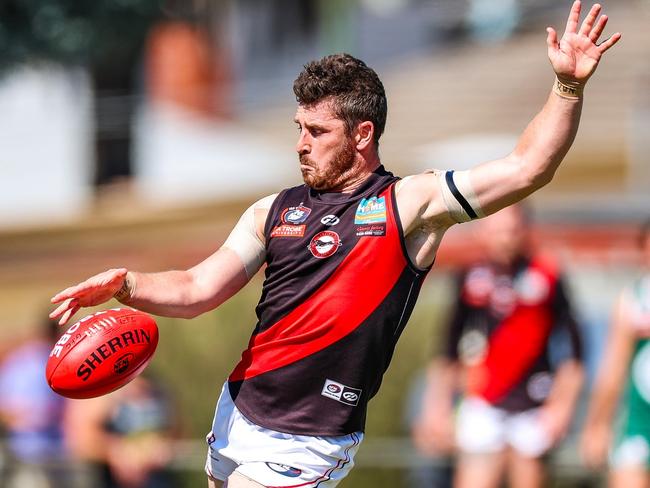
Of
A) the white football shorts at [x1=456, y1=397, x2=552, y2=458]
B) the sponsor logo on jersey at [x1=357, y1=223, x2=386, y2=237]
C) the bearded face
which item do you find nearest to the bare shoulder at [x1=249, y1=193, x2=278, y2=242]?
the bearded face

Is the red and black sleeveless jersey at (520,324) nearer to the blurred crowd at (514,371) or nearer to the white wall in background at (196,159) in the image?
the blurred crowd at (514,371)

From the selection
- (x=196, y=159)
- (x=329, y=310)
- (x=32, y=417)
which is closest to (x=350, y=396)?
(x=329, y=310)

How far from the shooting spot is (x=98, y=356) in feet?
14.9

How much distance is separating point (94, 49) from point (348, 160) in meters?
9.95

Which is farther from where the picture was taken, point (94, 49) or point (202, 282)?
point (94, 49)

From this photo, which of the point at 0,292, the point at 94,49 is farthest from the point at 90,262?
the point at 94,49

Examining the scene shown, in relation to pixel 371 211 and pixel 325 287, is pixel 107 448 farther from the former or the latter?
pixel 371 211

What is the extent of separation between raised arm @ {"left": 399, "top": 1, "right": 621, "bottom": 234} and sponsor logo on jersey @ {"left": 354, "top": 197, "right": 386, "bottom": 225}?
202 millimetres

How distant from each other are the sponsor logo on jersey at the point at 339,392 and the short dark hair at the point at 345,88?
0.91 meters

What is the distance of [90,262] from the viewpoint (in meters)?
13.9

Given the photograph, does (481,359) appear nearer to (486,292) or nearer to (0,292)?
(486,292)

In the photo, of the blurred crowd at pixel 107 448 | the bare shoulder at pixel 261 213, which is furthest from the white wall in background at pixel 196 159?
the bare shoulder at pixel 261 213

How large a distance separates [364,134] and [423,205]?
1.17ft

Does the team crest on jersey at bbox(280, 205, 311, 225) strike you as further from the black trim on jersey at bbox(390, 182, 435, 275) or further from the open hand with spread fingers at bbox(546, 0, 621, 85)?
the open hand with spread fingers at bbox(546, 0, 621, 85)
